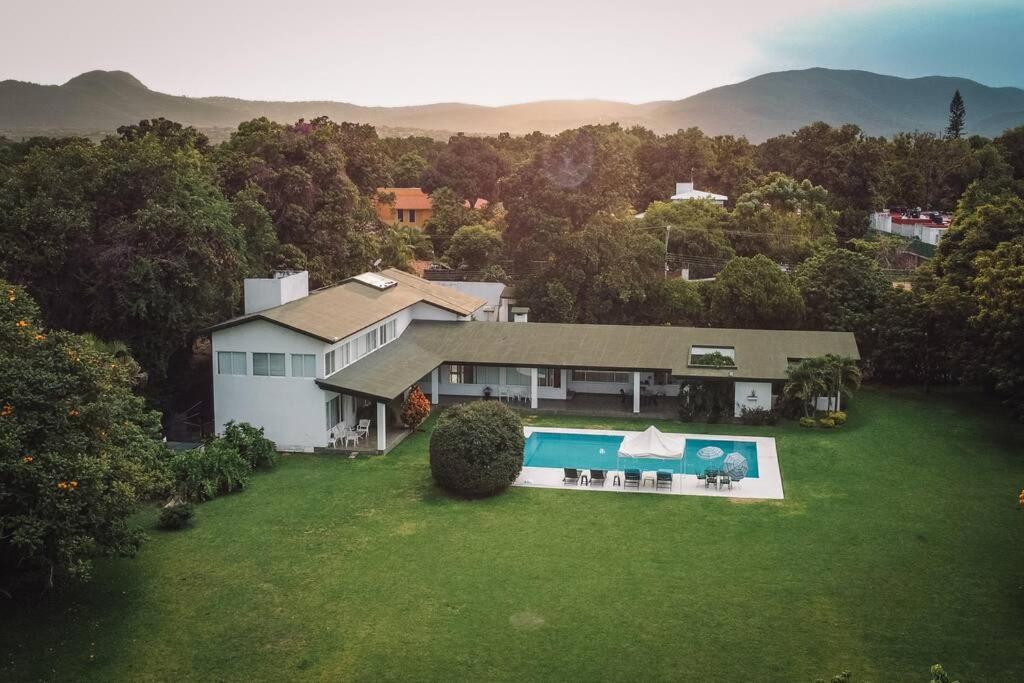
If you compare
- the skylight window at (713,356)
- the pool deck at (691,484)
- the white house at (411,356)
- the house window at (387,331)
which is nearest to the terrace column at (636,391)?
the white house at (411,356)

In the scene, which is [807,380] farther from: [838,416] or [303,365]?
[303,365]

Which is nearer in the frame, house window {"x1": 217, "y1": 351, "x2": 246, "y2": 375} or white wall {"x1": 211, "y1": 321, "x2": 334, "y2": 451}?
white wall {"x1": 211, "y1": 321, "x2": 334, "y2": 451}

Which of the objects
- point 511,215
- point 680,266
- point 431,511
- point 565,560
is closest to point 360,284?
point 511,215

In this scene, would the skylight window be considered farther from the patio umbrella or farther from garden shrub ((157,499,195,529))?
garden shrub ((157,499,195,529))

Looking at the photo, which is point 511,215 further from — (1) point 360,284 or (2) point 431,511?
(2) point 431,511

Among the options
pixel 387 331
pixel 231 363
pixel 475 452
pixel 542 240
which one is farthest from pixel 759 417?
pixel 231 363

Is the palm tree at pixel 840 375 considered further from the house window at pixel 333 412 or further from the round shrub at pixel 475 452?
the house window at pixel 333 412

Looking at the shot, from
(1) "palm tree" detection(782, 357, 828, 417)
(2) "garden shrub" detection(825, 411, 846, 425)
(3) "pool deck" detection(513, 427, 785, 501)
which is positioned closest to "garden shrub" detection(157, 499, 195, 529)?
(3) "pool deck" detection(513, 427, 785, 501)
